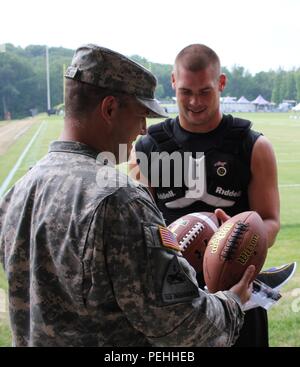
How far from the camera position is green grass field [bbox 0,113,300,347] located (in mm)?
2453

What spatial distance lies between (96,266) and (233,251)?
55cm

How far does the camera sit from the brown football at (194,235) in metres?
1.41

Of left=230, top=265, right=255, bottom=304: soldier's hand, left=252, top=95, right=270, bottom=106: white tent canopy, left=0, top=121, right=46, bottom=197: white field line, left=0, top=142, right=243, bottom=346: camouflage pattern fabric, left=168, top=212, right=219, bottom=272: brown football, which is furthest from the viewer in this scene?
left=0, top=121, right=46, bottom=197: white field line

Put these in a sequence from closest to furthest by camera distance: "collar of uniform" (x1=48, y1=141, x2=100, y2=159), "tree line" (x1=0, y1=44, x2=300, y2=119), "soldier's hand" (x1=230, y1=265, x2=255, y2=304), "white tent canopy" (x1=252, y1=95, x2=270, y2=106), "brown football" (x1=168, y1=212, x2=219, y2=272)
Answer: "collar of uniform" (x1=48, y1=141, x2=100, y2=159) < "soldier's hand" (x1=230, y1=265, x2=255, y2=304) < "brown football" (x1=168, y1=212, x2=219, y2=272) < "tree line" (x1=0, y1=44, x2=300, y2=119) < "white tent canopy" (x1=252, y1=95, x2=270, y2=106)

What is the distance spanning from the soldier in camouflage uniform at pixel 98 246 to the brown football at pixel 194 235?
39 cm

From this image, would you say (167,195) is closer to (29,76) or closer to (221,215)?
(221,215)

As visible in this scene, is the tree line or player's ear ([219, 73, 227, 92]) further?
the tree line

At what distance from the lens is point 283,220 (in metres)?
4.68

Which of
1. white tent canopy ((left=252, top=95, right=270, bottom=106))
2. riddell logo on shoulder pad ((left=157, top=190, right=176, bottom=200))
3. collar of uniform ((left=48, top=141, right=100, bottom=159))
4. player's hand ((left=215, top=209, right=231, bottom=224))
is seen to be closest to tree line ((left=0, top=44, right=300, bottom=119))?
white tent canopy ((left=252, top=95, right=270, bottom=106))

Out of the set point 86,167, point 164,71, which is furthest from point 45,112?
point 86,167

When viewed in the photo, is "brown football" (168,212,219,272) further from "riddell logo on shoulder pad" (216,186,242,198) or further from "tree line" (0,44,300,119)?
"tree line" (0,44,300,119)

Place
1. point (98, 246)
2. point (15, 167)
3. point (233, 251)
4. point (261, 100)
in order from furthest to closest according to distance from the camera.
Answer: point (15, 167) < point (261, 100) < point (233, 251) < point (98, 246)

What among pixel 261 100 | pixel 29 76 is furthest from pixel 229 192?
pixel 261 100

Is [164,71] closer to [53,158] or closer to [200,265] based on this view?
[200,265]
